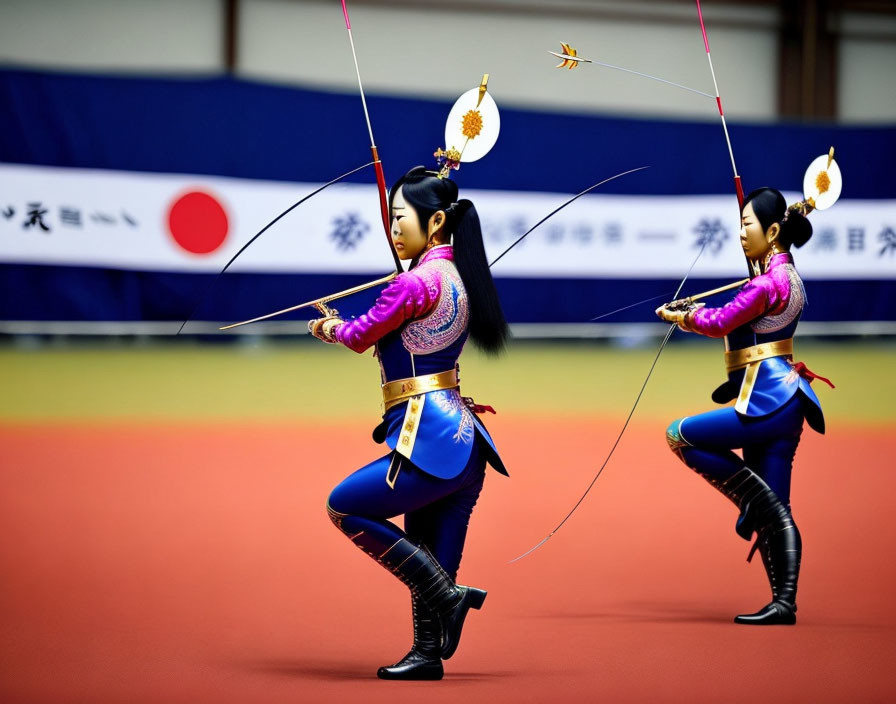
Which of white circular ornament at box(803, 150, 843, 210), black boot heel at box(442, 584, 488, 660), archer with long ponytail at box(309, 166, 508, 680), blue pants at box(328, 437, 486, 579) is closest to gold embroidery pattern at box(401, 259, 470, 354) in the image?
archer with long ponytail at box(309, 166, 508, 680)

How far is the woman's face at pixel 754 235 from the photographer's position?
10.6ft

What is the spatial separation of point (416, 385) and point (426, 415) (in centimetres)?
6

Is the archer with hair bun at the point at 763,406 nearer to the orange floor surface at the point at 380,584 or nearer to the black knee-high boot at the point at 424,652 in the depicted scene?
the orange floor surface at the point at 380,584

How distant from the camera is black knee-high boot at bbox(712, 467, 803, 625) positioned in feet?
9.95

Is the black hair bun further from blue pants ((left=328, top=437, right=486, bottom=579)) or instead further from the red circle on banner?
the red circle on banner

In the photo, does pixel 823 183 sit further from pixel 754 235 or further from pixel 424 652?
pixel 424 652

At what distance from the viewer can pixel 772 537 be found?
3.10m

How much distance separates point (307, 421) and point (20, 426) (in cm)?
132

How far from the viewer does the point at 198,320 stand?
28.4 feet

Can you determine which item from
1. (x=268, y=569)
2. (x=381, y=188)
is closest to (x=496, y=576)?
(x=268, y=569)

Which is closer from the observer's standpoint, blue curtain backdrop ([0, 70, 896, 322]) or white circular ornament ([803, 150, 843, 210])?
white circular ornament ([803, 150, 843, 210])

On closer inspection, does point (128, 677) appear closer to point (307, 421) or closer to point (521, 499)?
point (521, 499)

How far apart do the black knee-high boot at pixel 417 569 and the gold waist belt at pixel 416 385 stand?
0.25 meters

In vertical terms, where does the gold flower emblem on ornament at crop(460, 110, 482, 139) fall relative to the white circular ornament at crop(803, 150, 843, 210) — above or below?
below
